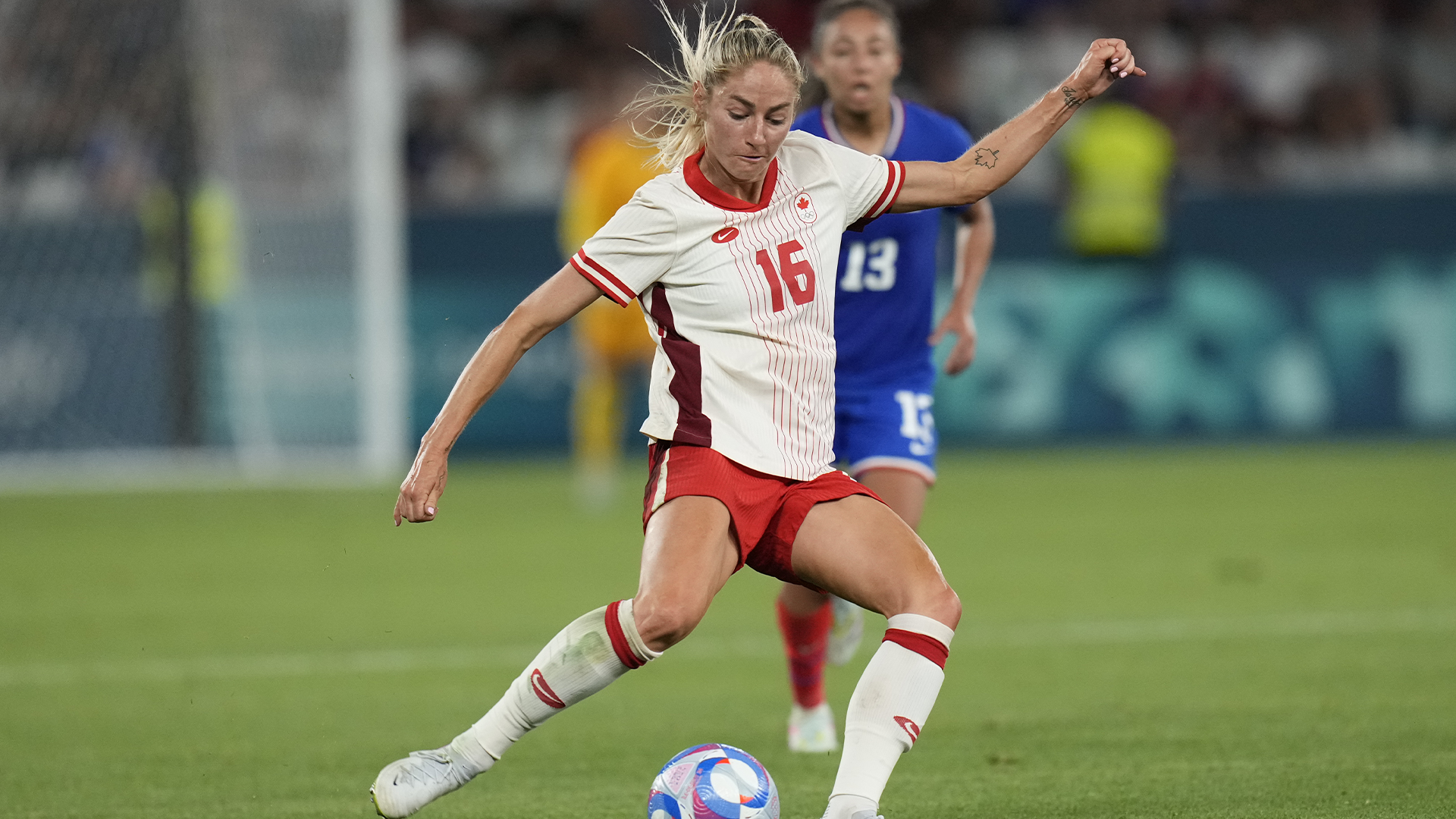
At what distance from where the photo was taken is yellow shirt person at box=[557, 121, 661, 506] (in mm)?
11789

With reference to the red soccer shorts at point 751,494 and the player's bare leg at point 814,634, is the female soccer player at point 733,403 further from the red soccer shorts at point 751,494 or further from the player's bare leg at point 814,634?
the player's bare leg at point 814,634

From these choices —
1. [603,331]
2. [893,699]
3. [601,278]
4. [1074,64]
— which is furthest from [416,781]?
[1074,64]

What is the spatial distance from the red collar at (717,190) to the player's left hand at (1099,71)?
0.79 meters

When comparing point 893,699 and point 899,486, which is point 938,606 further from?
point 899,486

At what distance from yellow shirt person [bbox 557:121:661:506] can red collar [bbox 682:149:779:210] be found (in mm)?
6879

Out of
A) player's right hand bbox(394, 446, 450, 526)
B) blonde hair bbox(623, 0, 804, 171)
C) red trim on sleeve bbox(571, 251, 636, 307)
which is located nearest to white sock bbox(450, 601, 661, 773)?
player's right hand bbox(394, 446, 450, 526)

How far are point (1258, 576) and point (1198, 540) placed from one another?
1.31 m

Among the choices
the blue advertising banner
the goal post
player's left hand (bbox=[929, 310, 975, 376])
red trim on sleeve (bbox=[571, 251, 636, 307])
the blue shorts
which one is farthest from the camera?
the blue advertising banner

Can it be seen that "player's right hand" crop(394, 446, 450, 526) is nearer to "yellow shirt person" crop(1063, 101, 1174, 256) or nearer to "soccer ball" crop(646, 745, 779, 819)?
"soccer ball" crop(646, 745, 779, 819)

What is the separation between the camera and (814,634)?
589 centimetres

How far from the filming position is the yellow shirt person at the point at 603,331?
11789 millimetres

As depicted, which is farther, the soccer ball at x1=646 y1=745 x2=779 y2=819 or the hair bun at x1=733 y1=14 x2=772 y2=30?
the hair bun at x1=733 y1=14 x2=772 y2=30

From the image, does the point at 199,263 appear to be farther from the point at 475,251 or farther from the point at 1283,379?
the point at 1283,379

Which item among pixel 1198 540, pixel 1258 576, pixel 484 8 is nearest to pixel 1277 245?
pixel 1198 540
